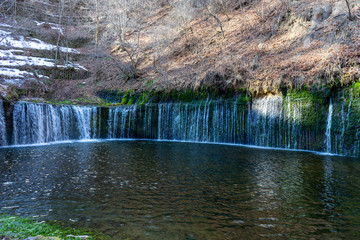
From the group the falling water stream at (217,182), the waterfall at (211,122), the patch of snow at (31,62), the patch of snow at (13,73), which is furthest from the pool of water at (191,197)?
the patch of snow at (31,62)

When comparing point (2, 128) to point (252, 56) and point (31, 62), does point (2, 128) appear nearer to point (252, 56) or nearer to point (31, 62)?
point (31, 62)

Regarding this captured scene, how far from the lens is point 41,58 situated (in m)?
24.4

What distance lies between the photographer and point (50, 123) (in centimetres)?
1598

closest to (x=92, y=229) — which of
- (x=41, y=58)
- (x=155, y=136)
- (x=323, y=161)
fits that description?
(x=323, y=161)

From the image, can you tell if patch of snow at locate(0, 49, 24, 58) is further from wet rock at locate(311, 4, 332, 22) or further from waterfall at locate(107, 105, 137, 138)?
wet rock at locate(311, 4, 332, 22)

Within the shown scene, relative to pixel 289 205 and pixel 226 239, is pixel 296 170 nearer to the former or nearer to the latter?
pixel 289 205

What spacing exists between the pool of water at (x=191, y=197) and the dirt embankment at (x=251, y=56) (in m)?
5.79

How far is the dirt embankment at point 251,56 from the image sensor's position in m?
12.7

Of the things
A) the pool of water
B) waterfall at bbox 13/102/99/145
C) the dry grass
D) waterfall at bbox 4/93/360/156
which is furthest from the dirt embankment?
the pool of water

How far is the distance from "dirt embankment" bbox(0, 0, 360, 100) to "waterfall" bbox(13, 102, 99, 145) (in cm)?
481

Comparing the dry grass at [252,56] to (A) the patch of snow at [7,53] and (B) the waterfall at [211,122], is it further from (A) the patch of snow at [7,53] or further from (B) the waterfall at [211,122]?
(A) the patch of snow at [7,53]

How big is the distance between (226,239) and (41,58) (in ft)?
86.1

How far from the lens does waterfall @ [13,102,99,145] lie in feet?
48.5

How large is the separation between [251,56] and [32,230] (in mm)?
16610
